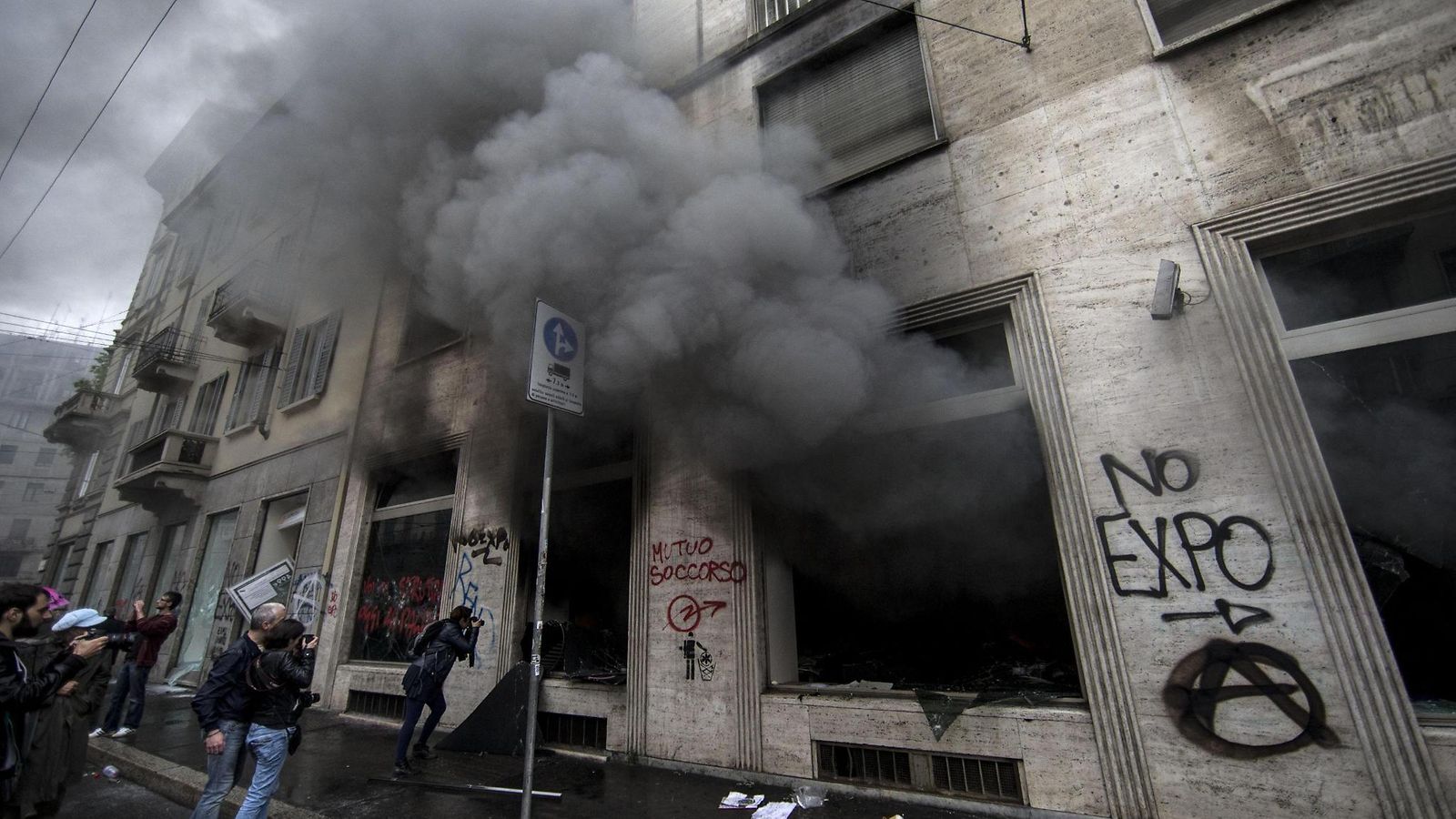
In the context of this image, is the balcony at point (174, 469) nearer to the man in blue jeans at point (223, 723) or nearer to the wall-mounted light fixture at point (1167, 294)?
the man in blue jeans at point (223, 723)

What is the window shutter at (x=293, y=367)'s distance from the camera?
10945mm

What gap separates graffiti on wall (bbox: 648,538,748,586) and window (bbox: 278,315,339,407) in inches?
311

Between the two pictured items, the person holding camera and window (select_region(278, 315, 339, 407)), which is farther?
window (select_region(278, 315, 339, 407))

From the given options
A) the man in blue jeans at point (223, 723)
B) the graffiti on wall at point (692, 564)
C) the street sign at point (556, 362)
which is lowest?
the man in blue jeans at point (223, 723)

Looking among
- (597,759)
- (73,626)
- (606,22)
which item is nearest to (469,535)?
(597,759)

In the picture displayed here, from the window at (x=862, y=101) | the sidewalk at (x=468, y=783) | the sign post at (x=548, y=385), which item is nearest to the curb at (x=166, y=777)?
the sidewalk at (x=468, y=783)

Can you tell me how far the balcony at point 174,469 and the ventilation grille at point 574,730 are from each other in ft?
36.3

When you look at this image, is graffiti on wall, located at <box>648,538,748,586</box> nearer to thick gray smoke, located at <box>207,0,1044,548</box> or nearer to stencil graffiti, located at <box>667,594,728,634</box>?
stencil graffiti, located at <box>667,594,728,634</box>

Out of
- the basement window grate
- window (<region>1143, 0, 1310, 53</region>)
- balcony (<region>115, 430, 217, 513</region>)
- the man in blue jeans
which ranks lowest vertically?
the basement window grate

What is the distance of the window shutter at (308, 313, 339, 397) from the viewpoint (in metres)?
10.3

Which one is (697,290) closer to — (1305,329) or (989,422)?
(989,422)

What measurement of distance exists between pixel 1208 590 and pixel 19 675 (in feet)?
18.4

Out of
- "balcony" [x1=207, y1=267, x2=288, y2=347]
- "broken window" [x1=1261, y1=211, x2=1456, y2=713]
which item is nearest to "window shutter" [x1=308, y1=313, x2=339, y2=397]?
"balcony" [x1=207, y1=267, x2=288, y2=347]

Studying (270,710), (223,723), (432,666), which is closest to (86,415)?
(432,666)
